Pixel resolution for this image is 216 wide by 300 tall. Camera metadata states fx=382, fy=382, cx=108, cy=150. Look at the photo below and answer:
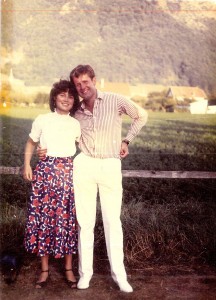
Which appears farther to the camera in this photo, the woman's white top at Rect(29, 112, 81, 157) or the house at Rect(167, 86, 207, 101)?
the house at Rect(167, 86, 207, 101)

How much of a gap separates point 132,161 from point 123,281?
16.9 feet

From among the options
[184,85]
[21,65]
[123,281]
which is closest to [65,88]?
[123,281]

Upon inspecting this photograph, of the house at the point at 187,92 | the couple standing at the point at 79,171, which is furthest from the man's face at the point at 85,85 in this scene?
the house at the point at 187,92

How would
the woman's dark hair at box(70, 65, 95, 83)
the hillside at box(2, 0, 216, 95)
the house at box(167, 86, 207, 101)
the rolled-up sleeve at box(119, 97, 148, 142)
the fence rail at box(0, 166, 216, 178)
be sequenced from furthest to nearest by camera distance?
the house at box(167, 86, 207, 101) < the hillside at box(2, 0, 216, 95) < the fence rail at box(0, 166, 216, 178) < the rolled-up sleeve at box(119, 97, 148, 142) < the woman's dark hair at box(70, 65, 95, 83)

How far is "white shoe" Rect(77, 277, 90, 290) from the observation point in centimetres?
316

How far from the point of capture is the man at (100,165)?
3.04 metres

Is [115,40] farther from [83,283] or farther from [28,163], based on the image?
[83,283]

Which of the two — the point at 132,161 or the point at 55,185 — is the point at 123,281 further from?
the point at 132,161

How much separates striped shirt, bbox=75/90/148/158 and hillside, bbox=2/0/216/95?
1675mm

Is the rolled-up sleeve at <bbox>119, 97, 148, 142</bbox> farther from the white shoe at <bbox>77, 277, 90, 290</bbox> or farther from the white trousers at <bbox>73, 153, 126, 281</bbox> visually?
the white shoe at <bbox>77, 277, 90, 290</bbox>

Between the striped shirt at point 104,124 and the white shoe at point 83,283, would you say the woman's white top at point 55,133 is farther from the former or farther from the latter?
the white shoe at point 83,283

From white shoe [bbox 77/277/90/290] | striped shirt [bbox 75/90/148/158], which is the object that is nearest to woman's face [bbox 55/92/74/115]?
striped shirt [bbox 75/90/148/158]

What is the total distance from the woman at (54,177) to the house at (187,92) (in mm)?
2908

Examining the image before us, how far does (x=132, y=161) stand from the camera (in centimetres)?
820
